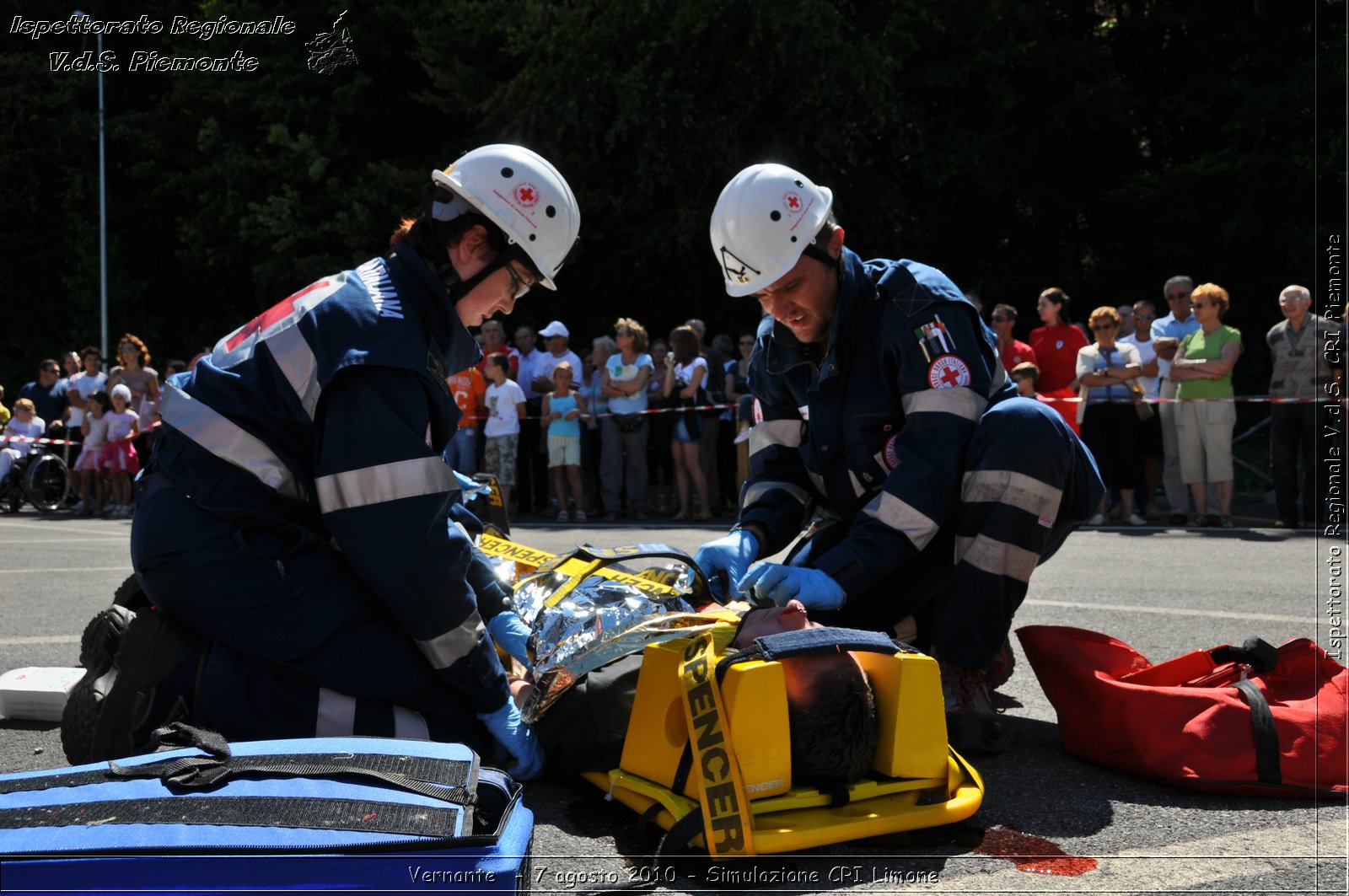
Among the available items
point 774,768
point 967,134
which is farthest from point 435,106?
point 774,768

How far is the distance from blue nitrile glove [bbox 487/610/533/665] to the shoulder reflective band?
96 cm

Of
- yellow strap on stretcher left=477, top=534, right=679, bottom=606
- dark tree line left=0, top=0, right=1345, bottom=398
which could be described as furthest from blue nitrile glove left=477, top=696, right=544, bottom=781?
dark tree line left=0, top=0, right=1345, bottom=398

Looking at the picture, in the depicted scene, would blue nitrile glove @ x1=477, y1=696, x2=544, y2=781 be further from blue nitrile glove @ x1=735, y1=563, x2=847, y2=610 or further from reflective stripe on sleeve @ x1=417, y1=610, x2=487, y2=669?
blue nitrile glove @ x1=735, y1=563, x2=847, y2=610

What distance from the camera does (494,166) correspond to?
3.34 m

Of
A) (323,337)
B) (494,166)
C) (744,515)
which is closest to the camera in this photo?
(323,337)

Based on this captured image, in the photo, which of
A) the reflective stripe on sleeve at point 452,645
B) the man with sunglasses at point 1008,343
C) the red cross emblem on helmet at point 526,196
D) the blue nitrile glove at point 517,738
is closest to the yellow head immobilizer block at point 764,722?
the blue nitrile glove at point 517,738

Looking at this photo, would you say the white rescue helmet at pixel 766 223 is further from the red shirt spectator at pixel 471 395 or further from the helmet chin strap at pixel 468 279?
the red shirt spectator at pixel 471 395

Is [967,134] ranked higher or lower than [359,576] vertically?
higher

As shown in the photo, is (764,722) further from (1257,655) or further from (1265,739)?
(1257,655)

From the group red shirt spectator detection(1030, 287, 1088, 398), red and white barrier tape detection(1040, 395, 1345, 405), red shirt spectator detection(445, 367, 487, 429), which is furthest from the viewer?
red shirt spectator detection(445, 367, 487, 429)

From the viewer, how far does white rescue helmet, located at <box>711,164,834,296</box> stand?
12.9ft

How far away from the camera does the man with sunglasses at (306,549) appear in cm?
292

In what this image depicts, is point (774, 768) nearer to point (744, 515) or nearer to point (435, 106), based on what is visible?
point (744, 515)

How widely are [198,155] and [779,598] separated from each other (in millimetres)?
25459
